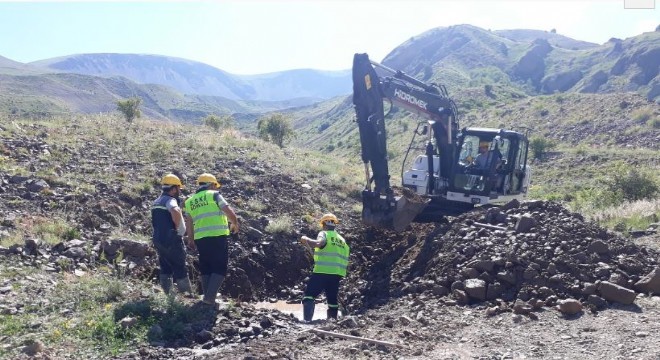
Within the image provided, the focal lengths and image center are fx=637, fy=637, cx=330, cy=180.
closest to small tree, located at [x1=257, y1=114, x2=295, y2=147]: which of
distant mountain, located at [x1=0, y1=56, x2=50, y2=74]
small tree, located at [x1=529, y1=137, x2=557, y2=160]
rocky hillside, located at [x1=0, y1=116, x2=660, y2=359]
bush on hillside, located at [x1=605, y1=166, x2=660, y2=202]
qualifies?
small tree, located at [x1=529, y1=137, x2=557, y2=160]

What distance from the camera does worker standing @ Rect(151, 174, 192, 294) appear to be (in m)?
8.21

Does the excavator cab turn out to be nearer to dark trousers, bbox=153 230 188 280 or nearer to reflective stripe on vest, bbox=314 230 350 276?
reflective stripe on vest, bbox=314 230 350 276

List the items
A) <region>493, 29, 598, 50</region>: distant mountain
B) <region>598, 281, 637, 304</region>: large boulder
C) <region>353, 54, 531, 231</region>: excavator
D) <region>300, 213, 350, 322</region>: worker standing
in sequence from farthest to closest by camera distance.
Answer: <region>493, 29, 598, 50</region>: distant mountain → <region>353, 54, 531, 231</region>: excavator → <region>300, 213, 350, 322</region>: worker standing → <region>598, 281, 637, 304</region>: large boulder

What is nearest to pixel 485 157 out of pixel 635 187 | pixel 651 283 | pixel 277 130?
pixel 651 283

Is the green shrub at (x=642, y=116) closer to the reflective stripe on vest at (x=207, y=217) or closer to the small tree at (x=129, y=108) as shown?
the small tree at (x=129, y=108)

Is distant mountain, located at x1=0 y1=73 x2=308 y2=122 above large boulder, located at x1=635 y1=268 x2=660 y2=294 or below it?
above

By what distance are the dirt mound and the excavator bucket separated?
659 mm

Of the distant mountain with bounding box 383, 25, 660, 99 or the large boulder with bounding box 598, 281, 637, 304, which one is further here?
the distant mountain with bounding box 383, 25, 660, 99

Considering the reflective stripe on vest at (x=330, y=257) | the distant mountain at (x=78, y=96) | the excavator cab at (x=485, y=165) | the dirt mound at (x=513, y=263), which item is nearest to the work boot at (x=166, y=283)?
the reflective stripe on vest at (x=330, y=257)

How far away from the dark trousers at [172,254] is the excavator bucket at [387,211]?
4834mm

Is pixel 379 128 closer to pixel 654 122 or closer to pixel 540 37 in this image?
pixel 654 122

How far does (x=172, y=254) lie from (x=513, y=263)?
184 inches

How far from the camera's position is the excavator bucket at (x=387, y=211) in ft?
40.3

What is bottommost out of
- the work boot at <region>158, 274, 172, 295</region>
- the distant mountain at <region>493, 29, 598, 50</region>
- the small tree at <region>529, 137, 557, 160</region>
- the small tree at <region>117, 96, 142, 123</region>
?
the work boot at <region>158, 274, 172, 295</region>
